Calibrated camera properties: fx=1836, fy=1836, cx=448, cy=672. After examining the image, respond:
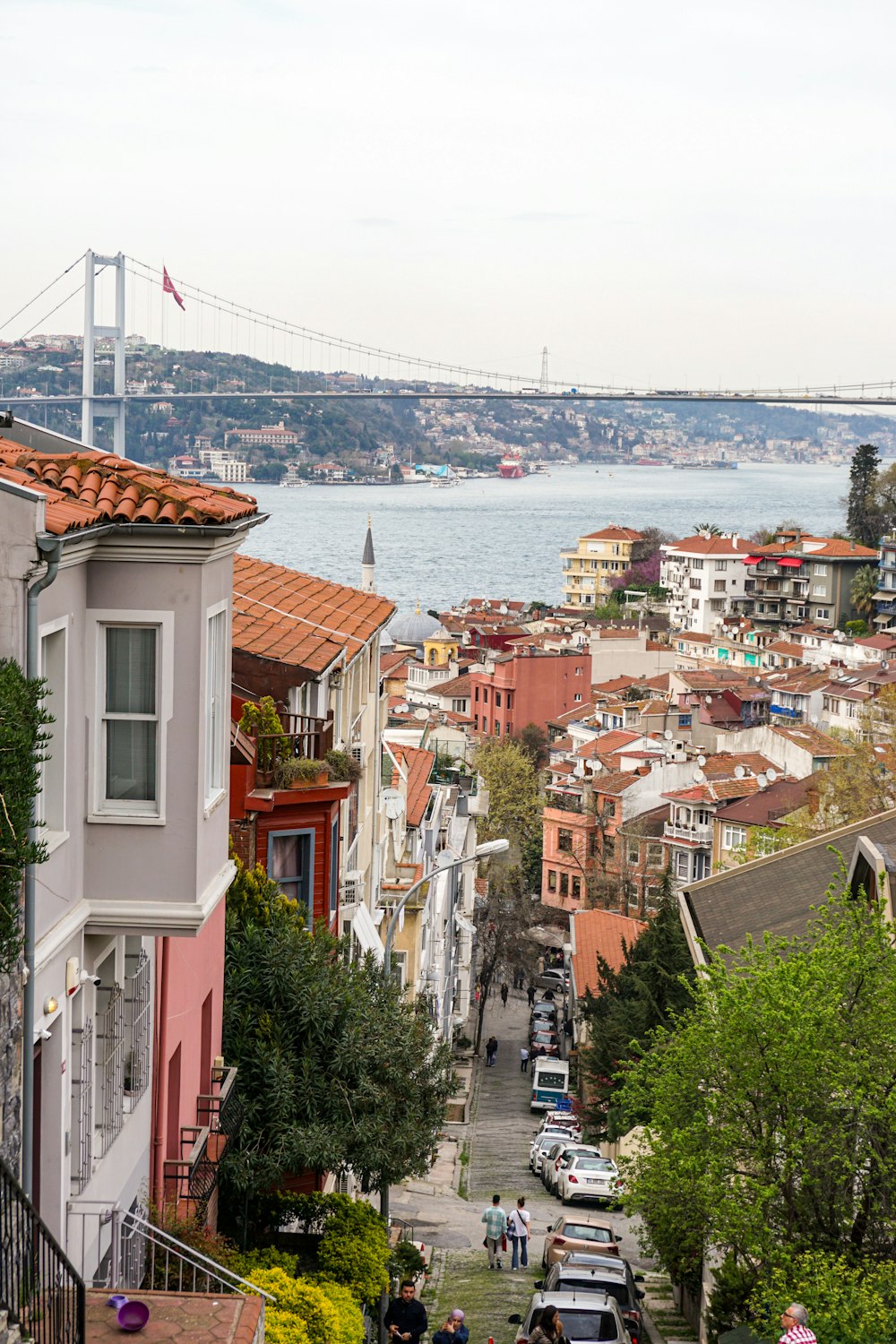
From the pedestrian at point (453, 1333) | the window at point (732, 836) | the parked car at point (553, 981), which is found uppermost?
the pedestrian at point (453, 1333)

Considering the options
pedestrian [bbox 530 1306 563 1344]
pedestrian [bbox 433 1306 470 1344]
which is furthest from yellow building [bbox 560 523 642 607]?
pedestrian [bbox 530 1306 563 1344]

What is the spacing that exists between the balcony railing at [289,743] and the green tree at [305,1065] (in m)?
1.06

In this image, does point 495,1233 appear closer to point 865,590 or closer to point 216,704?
point 216,704

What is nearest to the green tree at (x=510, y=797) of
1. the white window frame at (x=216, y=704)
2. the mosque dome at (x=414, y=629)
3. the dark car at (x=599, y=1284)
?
the mosque dome at (x=414, y=629)

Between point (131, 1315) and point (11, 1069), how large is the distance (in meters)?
1.45

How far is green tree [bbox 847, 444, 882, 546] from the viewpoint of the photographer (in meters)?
142

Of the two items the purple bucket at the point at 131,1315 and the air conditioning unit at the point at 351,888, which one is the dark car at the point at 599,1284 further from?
the purple bucket at the point at 131,1315

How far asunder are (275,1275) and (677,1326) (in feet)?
30.6

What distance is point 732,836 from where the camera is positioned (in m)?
63.3

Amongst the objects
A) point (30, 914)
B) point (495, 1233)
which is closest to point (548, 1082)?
point (495, 1233)

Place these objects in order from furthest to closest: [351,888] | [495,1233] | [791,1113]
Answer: [495,1233]
[351,888]
[791,1113]

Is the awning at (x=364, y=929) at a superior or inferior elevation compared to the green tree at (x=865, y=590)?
superior

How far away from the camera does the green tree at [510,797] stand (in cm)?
7812

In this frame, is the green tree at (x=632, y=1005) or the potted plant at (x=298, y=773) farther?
the green tree at (x=632, y=1005)
